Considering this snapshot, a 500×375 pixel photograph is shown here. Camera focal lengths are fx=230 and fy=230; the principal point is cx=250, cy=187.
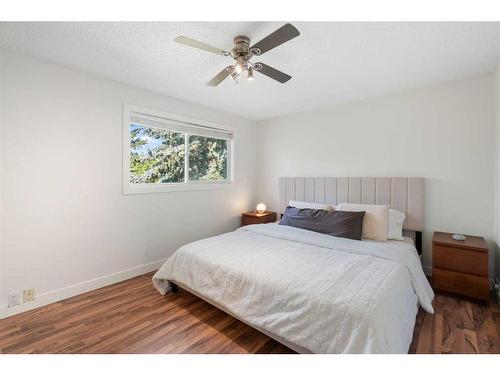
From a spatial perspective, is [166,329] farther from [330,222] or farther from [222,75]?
[222,75]

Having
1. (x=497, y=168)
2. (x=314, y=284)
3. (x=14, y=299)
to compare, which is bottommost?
(x=14, y=299)

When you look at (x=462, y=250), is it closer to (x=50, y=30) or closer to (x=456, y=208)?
(x=456, y=208)

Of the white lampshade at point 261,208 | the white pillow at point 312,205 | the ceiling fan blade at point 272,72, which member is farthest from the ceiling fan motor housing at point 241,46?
the white lampshade at point 261,208

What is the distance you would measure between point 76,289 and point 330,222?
2834mm

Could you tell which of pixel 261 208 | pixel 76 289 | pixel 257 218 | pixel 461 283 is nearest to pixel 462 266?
pixel 461 283

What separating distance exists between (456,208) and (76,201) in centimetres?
412

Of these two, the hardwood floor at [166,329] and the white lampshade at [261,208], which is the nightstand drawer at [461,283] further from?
the white lampshade at [261,208]

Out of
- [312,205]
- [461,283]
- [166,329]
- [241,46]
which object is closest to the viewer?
[241,46]

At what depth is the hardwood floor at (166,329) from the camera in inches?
63.8

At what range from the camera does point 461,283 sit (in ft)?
7.29

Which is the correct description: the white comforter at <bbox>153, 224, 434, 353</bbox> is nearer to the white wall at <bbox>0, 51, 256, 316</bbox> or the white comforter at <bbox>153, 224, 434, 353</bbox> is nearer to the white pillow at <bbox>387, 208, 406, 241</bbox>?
the white pillow at <bbox>387, 208, 406, 241</bbox>

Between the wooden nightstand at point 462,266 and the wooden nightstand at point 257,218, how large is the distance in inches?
87.1

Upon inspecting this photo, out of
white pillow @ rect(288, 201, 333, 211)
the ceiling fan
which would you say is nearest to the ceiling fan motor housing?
the ceiling fan
